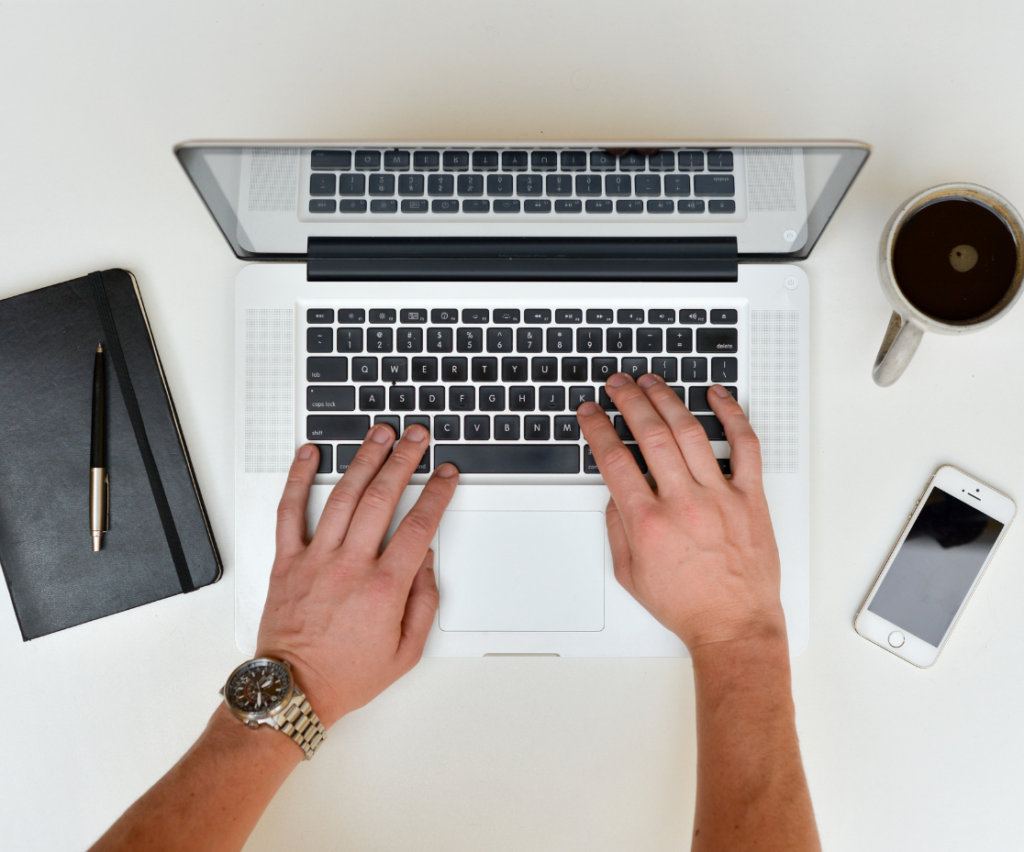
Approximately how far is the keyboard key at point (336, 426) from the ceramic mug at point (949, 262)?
1.79 ft

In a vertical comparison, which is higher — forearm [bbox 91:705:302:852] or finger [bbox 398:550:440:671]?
finger [bbox 398:550:440:671]

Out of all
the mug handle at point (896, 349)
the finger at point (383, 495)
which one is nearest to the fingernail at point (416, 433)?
the finger at point (383, 495)

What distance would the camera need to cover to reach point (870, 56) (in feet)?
2.50

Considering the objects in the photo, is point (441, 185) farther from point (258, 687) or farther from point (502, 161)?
point (258, 687)

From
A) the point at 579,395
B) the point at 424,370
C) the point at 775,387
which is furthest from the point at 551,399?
the point at 775,387

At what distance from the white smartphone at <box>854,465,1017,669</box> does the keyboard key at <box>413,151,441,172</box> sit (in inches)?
24.9

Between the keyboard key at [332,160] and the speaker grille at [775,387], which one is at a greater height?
the keyboard key at [332,160]

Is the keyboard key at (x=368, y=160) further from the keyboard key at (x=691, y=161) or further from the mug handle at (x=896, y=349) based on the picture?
the mug handle at (x=896, y=349)

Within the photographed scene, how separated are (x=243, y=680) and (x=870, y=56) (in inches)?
37.2

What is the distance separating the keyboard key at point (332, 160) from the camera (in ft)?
2.23

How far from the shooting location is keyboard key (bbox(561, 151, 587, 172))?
68 cm

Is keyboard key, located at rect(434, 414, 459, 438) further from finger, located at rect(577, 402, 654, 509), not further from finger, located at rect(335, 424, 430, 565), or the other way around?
finger, located at rect(577, 402, 654, 509)

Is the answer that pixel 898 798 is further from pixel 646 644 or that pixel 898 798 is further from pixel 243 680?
pixel 243 680

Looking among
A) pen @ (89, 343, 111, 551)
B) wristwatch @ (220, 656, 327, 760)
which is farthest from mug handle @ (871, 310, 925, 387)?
pen @ (89, 343, 111, 551)
